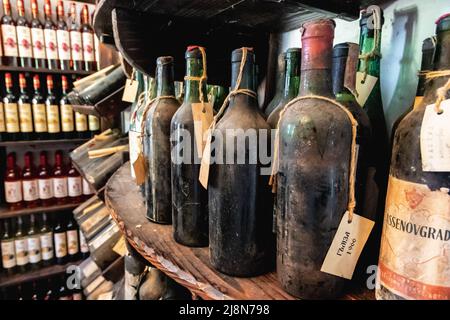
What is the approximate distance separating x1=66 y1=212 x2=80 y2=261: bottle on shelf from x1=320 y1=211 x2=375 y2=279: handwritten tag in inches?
82.0

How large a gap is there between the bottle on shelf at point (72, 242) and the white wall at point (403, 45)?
213cm

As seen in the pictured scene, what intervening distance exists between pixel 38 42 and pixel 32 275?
5.01ft

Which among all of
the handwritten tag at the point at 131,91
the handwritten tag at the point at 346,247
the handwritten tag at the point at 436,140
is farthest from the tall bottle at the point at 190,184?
the handwritten tag at the point at 131,91

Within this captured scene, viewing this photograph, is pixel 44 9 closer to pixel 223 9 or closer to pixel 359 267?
pixel 223 9

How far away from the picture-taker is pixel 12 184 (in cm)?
190

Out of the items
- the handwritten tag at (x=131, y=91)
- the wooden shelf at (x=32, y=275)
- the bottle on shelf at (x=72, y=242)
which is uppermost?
the handwritten tag at (x=131, y=91)

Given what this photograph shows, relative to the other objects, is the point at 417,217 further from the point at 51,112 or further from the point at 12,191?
the point at 12,191

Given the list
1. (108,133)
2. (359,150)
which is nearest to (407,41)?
(359,150)

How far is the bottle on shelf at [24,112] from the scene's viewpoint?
1.85m

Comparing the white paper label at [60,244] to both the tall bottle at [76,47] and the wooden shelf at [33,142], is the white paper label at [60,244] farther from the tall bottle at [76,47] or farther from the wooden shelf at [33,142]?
the tall bottle at [76,47]

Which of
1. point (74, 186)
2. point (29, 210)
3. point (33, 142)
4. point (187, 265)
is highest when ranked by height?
point (33, 142)

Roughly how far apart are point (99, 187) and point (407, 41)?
3.67 feet

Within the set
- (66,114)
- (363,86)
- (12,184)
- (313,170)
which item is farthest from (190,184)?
(12,184)

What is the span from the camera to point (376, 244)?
524 mm
